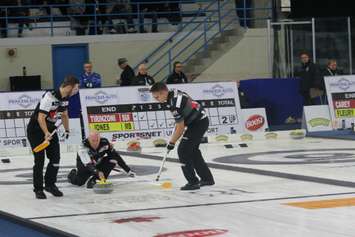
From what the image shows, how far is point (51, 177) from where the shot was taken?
45.0 ft

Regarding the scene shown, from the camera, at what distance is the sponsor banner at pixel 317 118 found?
24.1 m

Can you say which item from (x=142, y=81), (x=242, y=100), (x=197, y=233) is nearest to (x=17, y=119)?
(x=142, y=81)

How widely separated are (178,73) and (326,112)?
3.96m

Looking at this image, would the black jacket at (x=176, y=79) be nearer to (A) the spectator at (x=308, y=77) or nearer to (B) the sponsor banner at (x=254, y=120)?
(B) the sponsor banner at (x=254, y=120)

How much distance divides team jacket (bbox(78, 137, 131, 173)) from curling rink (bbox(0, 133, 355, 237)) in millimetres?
464

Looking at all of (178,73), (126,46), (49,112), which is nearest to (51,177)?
(49,112)

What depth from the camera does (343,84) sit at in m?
24.9

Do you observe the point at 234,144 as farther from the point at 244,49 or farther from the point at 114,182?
the point at 244,49

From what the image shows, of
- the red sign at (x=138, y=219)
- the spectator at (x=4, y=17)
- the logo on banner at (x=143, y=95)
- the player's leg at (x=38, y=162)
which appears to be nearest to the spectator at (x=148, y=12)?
the spectator at (x=4, y=17)

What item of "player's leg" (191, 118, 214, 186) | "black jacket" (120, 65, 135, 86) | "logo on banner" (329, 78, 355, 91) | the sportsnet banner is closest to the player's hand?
"player's leg" (191, 118, 214, 186)

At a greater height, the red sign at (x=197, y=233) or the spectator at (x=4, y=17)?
the spectator at (x=4, y=17)

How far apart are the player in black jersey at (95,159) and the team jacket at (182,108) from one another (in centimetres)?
137

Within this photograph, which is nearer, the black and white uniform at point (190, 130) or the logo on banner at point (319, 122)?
the black and white uniform at point (190, 130)

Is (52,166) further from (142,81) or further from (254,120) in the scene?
(254,120)
